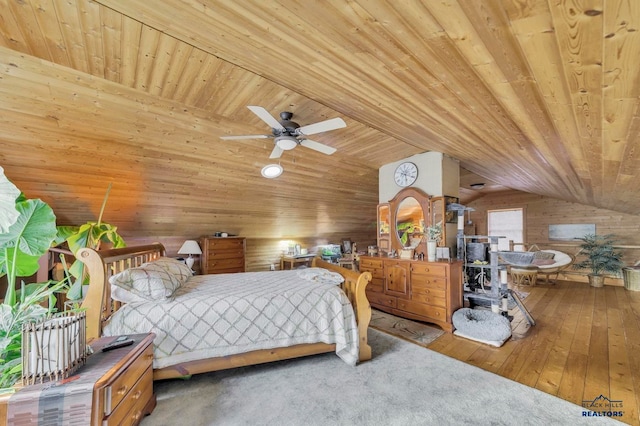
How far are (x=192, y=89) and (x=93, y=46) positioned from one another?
764 mm

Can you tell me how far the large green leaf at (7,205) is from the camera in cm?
134

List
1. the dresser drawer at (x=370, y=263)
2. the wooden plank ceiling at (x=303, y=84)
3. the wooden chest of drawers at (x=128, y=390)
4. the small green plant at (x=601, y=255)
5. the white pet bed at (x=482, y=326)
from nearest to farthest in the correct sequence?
the wooden plank ceiling at (x=303, y=84) → the wooden chest of drawers at (x=128, y=390) → the white pet bed at (x=482, y=326) → the dresser drawer at (x=370, y=263) → the small green plant at (x=601, y=255)

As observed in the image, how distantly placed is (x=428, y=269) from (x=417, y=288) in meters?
0.34

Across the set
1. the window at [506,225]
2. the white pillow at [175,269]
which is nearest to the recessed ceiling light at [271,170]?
the white pillow at [175,269]

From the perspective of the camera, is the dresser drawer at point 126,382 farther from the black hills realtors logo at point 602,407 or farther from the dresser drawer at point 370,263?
the dresser drawer at point 370,263

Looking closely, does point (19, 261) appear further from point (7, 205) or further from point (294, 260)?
point (294, 260)

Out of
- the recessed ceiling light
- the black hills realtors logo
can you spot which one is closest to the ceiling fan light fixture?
the recessed ceiling light

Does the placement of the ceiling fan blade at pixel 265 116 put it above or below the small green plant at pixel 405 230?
above

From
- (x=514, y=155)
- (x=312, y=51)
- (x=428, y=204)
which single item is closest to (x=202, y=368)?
(x=312, y=51)

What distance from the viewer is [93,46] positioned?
6.48 ft

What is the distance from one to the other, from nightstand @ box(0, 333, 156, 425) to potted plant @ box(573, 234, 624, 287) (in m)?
8.33

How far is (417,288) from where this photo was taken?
372 centimetres

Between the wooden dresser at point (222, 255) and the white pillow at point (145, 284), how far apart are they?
291 centimetres

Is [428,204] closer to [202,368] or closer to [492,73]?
[492,73]
